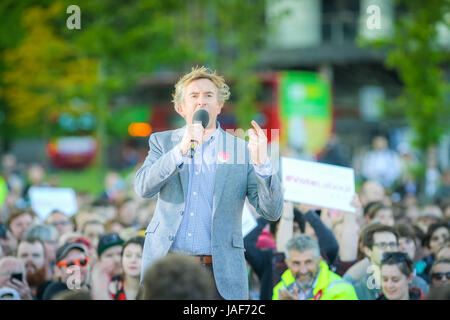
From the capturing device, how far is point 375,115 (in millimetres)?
32281

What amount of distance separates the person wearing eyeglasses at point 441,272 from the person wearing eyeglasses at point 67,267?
2.86m

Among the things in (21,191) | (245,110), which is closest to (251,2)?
(245,110)

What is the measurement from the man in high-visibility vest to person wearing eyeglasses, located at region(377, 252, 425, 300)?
0.26 meters

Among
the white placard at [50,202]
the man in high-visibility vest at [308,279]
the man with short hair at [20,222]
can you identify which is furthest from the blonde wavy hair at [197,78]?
the white placard at [50,202]

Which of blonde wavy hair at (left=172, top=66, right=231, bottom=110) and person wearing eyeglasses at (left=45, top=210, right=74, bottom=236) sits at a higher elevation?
person wearing eyeglasses at (left=45, top=210, right=74, bottom=236)

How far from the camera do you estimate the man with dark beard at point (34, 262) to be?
21.0 ft

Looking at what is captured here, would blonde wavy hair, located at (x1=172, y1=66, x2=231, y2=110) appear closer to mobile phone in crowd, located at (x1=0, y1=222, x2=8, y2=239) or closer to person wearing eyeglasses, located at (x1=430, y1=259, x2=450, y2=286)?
person wearing eyeglasses, located at (x1=430, y1=259, x2=450, y2=286)

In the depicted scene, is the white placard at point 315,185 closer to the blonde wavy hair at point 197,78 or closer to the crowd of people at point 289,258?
the crowd of people at point 289,258

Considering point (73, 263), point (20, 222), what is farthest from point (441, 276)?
point (20, 222)

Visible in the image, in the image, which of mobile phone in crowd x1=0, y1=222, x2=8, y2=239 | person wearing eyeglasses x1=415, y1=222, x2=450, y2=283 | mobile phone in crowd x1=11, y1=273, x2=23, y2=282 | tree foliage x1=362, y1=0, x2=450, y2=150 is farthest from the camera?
tree foliage x1=362, y1=0, x2=450, y2=150

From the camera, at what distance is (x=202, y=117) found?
3.69 metres

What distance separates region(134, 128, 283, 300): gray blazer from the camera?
3.75 meters

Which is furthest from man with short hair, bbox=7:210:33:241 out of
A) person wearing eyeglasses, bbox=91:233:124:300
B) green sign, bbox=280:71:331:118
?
green sign, bbox=280:71:331:118

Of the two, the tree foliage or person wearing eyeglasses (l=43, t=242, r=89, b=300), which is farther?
the tree foliage
